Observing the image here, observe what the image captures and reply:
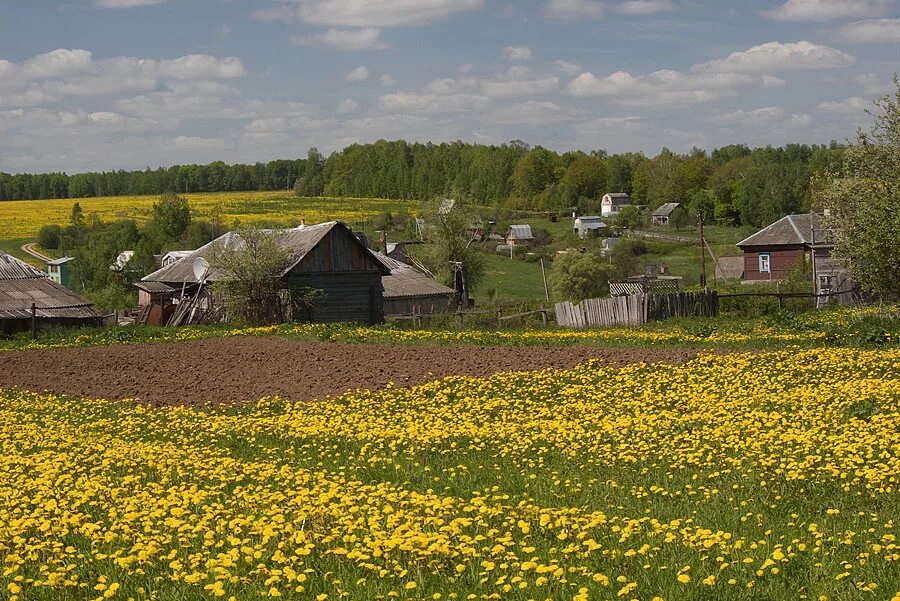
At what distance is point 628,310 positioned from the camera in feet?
145

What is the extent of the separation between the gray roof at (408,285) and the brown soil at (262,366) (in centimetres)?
3478

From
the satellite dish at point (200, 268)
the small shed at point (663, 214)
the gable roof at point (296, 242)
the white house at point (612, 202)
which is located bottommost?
the satellite dish at point (200, 268)

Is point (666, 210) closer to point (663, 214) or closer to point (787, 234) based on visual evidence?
point (663, 214)

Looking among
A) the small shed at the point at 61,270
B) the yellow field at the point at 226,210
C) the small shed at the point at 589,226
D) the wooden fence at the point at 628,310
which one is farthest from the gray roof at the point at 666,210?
the wooden fence at the point at 628,310

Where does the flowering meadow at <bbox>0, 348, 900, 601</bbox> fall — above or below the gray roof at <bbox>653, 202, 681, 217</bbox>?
below

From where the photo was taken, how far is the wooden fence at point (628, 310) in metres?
43.9

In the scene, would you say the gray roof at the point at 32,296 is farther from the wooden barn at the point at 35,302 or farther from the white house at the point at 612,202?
the white house at the point at 612,202

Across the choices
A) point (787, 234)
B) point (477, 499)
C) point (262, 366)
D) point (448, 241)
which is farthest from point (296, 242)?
point (477, 499)

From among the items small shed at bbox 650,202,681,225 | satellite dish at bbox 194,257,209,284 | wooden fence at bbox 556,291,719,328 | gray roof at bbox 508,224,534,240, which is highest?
small shed at bbox 650,202,681,225

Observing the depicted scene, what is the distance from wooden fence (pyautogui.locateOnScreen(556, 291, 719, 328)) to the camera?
144ft

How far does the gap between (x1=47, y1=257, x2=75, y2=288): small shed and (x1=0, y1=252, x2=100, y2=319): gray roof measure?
4290 centimetres

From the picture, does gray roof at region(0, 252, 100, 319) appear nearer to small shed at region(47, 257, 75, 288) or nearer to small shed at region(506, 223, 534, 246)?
small shed at region(47, 257, 75, 288)

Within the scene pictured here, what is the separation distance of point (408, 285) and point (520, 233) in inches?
2152

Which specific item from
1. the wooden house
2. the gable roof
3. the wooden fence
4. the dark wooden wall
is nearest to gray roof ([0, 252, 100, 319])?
the gable roof
